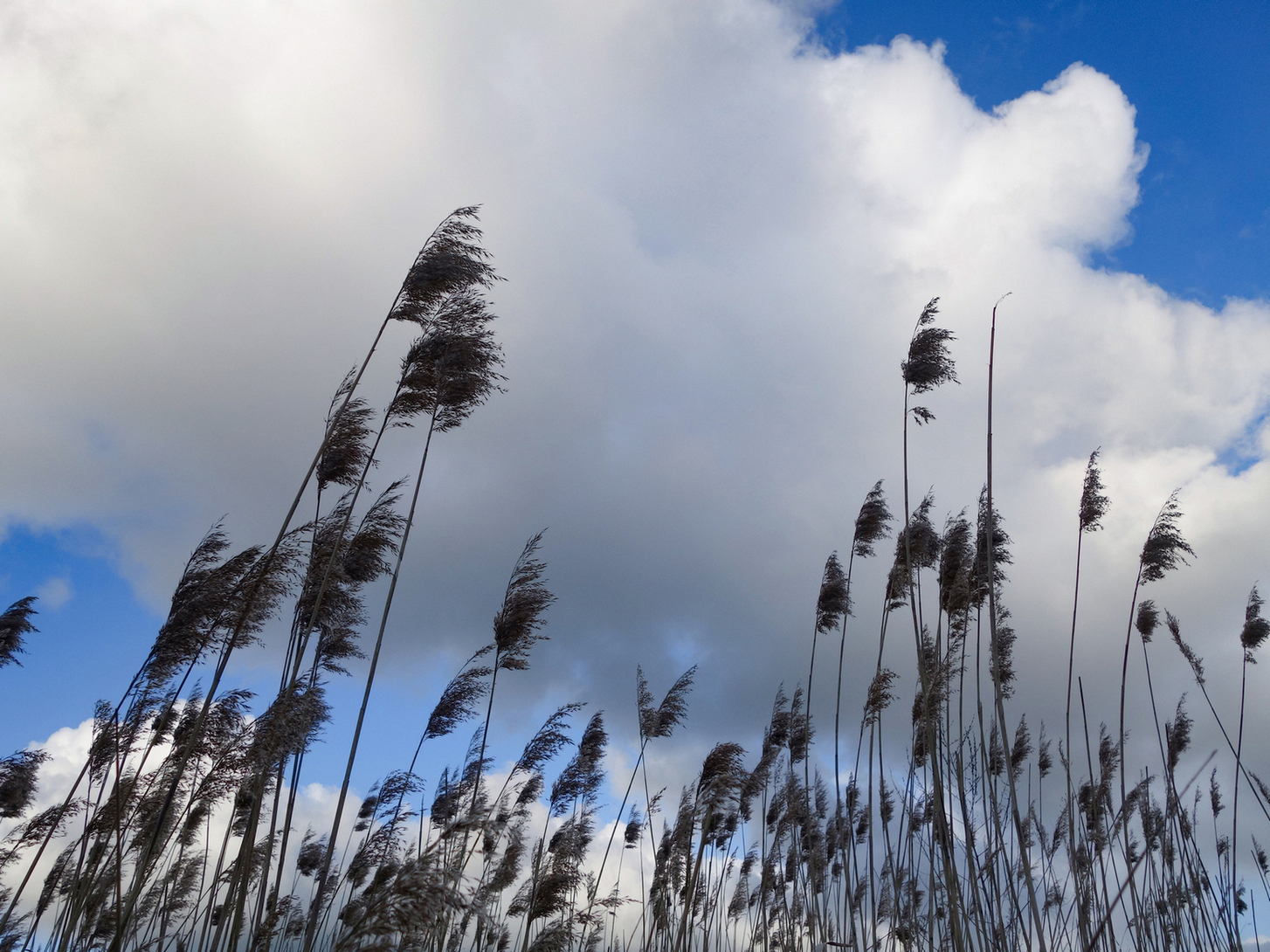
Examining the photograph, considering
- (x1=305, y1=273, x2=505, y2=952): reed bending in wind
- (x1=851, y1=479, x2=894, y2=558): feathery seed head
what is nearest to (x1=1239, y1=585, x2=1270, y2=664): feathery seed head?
(x1=851, y1=479, x2=894, y2=558): feathery seed head

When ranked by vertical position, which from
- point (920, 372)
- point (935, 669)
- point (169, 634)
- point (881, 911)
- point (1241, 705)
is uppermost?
point (920, 372)

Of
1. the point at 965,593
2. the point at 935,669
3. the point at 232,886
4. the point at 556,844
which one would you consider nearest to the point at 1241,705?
the point at 965,593

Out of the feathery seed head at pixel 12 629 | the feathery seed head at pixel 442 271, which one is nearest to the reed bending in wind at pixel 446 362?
the feathery seed head at pixel 442 271

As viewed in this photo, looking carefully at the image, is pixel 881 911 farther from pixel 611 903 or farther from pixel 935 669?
pixel 935 669

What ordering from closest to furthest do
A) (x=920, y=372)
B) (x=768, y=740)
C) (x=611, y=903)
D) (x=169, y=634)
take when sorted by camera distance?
(x=169, y=634)
(x=920, y=372)
(x=611, y=903)
(x=768, y=740)

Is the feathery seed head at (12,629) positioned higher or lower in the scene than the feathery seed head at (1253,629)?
lower

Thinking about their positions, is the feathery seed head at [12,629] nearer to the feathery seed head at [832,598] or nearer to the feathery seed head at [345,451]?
the feathery seed head at [345,451]

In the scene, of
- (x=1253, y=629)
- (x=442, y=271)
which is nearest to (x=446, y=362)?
(x=442, y=271)

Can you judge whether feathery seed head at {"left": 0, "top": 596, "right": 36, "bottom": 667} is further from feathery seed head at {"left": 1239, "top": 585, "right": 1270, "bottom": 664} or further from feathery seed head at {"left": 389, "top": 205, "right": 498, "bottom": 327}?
feathery seed head at {"left": 1239, "top": 585, "right": 1270, "bottom": 664}

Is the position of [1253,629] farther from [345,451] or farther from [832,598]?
[345,451]

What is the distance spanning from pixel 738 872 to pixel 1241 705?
816 centimetres

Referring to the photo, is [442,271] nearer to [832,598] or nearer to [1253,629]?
[832,598]

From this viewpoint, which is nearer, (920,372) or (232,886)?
(232,886)

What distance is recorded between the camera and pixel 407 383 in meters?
5.83
